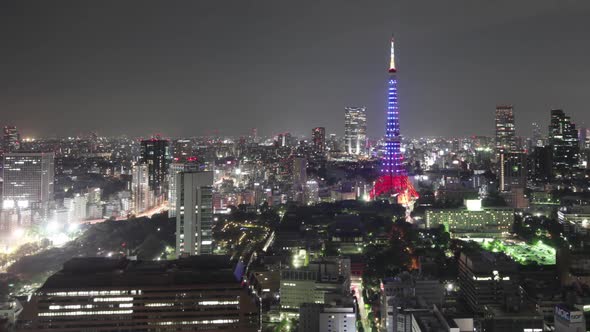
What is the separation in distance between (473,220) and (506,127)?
61.1 ft

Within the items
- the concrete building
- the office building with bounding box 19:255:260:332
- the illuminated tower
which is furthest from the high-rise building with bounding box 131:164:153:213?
the concrete building

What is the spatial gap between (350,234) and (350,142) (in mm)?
27285

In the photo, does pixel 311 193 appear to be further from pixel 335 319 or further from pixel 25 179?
pixel 335 319

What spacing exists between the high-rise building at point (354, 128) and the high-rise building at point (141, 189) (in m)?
22.1

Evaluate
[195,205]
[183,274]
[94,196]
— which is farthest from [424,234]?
[94,196]

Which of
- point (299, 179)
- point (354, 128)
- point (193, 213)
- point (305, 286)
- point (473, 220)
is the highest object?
point (354, 128)

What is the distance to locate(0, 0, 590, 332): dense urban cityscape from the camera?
7297 millimetres

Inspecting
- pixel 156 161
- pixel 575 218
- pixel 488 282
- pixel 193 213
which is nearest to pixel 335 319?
pixel 488 282

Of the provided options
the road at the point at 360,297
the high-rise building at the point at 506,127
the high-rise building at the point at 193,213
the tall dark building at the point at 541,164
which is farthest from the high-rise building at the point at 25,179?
the high-rise building at the point at 506,127

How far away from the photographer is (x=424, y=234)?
15531 millimetres

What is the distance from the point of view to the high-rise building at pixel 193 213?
10852mm

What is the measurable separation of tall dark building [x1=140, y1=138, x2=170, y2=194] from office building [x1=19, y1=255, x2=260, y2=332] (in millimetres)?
14622

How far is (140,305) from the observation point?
7.29 meters

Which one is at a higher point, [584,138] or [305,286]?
[584,138]
